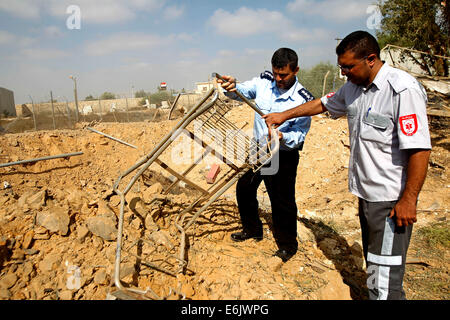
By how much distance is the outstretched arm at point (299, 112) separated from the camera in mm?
2414

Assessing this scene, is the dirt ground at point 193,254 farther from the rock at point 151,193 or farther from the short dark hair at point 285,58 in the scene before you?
the short dark hair at point 285,58

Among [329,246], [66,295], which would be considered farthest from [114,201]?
[329,246]

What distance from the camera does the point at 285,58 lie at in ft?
8.27

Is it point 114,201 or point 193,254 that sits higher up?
point 114,201

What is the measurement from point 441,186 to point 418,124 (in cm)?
473

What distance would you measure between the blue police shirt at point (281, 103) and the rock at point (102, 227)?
169cm

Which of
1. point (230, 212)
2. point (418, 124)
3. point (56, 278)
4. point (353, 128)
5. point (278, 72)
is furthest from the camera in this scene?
point (230, 212)

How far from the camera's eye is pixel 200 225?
11.3 feet

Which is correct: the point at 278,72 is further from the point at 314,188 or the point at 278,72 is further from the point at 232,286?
the point at 314,188

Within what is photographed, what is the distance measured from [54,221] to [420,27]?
538 inches

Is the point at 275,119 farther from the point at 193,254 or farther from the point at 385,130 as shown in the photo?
the point at 193,254

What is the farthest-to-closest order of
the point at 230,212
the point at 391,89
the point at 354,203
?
1. the point at 354,203
2. the point at 230,212
3. the point at 391,89

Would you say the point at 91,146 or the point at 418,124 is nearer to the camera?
the point at 418,124
